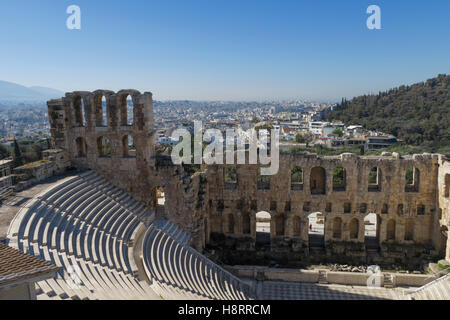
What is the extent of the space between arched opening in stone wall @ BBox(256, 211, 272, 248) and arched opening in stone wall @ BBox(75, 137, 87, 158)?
1413 centimetres

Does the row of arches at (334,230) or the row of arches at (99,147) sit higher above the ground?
the row of arches at (99,147)

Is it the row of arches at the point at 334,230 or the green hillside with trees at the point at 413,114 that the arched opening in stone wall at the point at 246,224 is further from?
the green hillside with trees at the point at 413,114

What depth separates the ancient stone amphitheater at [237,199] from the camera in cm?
1992

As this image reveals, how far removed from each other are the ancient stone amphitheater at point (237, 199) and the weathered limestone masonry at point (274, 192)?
7 centimetres

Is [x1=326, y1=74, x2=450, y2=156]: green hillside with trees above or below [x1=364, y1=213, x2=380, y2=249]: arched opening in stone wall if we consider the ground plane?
above

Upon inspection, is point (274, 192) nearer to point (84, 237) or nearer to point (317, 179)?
point (317, 179)

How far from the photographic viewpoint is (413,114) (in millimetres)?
83750

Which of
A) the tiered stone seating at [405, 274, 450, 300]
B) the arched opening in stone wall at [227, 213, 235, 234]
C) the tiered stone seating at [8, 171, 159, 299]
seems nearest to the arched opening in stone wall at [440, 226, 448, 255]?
the tiered stone seating at [405, 274, 450, 300]

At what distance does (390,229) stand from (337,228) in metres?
3.61

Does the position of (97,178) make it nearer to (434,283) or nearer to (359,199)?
(359,199)

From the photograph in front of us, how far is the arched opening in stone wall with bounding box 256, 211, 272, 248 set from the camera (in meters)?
25.0

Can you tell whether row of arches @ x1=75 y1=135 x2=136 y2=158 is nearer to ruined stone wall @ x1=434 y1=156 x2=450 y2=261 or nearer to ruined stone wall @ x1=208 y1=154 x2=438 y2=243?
ruined stone wall @ x1=208 y1=154 x2=438 y2=243

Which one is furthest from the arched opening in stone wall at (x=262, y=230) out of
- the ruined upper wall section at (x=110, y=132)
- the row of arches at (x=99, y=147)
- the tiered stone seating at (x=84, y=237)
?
the row of arches at (x=99, y=147)

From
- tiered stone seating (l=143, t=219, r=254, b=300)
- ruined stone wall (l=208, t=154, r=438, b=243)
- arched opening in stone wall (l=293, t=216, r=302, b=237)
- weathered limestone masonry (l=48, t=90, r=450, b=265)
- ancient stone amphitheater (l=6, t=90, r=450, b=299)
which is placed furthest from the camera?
arched opening in stone wall (l=293, t=216, r=302, b=237)
